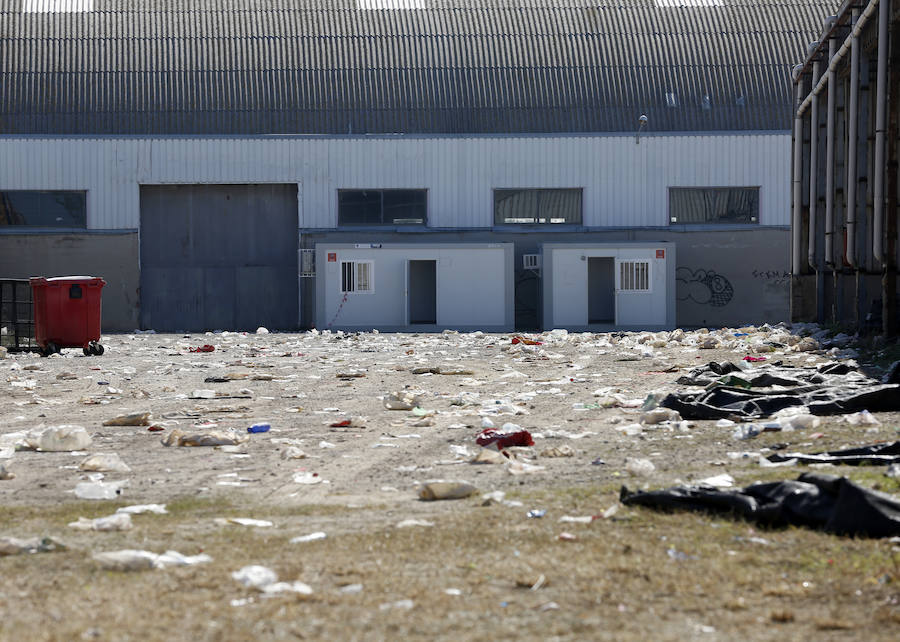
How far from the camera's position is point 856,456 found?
680 cm

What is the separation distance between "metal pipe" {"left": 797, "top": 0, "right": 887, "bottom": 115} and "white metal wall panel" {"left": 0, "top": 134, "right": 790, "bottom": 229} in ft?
34.3

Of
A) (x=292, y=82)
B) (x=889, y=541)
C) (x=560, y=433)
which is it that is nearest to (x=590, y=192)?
(x=292, y=82)

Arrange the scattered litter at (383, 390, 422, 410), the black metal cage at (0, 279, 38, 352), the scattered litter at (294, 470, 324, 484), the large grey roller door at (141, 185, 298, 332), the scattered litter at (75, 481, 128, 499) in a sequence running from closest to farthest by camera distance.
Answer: the scattered litter at (75, 481, 128, 499), the scattered litter at (294, 470, 324, 484), the scattered litter at (383, 390, 422, 410), the black metal cage at (0, 279, 38, 352), the large grey roller door at (141, 185, 298, 332)

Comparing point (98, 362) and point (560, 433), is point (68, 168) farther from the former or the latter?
point (560, 433)

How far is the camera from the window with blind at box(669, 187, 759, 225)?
34000 millimetres

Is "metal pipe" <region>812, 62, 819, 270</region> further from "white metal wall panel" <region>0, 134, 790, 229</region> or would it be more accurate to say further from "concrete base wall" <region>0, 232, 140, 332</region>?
"concrete base wall" <region>0, 232, 140, 332</region>

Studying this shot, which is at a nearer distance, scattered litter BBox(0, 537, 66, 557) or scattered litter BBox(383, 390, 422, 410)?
scattered litter BBox(0, 537, 66, 557)

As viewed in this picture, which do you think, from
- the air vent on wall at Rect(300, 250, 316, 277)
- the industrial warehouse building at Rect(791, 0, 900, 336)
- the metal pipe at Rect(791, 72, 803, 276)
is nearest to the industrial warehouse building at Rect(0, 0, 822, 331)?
the air vent on wall at Rect(300, 250, 316, 277)

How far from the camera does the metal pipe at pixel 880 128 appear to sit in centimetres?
1566

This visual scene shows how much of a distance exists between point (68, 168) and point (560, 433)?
27593 millimetres

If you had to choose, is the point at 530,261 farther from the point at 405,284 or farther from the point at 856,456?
Answer: the point at 856,456

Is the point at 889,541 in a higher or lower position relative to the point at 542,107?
lower

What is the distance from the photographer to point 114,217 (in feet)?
109

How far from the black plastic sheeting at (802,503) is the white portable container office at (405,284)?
85.9 ft
